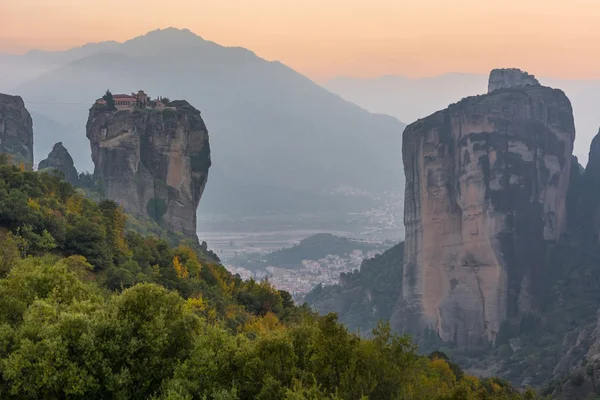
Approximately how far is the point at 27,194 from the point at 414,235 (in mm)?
50348

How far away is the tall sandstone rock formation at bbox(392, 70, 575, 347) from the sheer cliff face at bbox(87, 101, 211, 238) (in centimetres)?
2718

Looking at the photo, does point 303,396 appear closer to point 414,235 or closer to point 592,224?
point 414,235

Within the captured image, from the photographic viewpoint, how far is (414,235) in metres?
73.9

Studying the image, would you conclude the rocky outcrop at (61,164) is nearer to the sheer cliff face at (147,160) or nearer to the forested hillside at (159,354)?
the sheer cliff face at (147,160)

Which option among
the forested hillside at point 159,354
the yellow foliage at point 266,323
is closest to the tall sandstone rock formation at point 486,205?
the yellow foliage at point 266,323

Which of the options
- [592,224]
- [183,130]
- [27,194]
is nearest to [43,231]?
[27,194]

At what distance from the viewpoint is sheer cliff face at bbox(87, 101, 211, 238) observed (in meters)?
51.1

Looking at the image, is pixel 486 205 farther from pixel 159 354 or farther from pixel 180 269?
pixel 159 354

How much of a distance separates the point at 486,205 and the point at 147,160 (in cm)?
3240

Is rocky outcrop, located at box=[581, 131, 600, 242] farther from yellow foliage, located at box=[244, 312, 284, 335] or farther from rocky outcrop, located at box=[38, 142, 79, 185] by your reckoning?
yellow foliage, located at box=[244, 312, 284, 335]

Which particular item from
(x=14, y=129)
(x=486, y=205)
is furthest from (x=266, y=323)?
(x=486, y=205)

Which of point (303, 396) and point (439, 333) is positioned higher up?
point (303, 396)

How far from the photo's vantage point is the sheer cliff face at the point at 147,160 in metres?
51.1

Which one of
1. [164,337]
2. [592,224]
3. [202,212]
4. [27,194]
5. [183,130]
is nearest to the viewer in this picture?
[164,337]
